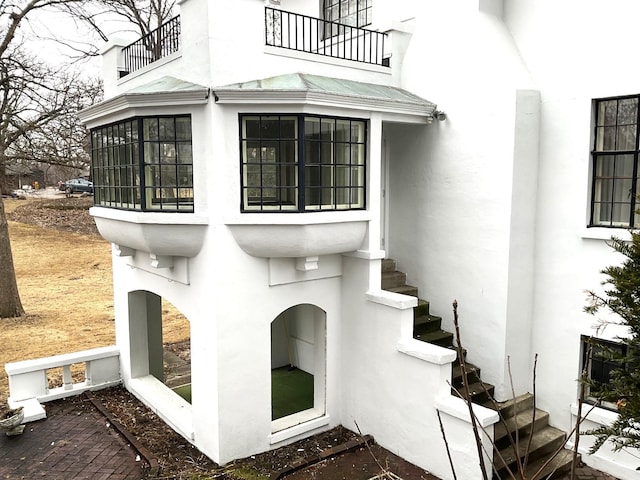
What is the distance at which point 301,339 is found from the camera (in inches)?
482

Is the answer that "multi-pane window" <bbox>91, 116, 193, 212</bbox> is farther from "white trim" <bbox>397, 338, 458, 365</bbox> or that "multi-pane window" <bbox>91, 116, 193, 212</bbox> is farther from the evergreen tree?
the evergreen tree

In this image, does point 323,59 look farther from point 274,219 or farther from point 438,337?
point 438,337

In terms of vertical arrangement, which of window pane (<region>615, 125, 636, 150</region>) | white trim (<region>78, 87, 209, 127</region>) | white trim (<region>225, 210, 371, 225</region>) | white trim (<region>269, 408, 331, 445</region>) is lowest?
white trim (<region>269, 408, 331, 445</region>)

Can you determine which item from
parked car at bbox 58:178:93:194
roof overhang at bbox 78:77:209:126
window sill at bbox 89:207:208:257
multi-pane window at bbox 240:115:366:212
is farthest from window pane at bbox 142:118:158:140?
parked car at bbox 58:178:93:194

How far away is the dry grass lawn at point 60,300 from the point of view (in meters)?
14.0

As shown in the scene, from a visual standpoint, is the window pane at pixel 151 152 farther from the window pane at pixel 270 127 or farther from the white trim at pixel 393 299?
the white trim at pixel 393 299

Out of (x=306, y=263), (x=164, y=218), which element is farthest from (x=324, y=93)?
(x=164, y=218)

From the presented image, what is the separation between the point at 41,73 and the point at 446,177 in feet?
44.6

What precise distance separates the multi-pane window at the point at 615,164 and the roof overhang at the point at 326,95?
2.70m

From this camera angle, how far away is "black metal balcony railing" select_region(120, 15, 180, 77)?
8.55 m

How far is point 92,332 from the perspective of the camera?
1514cm

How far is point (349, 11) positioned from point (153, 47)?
180 inches

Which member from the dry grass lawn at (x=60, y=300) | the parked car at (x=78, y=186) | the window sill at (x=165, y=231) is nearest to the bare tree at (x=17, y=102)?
the dry grass lawn at (x=60, y=300)

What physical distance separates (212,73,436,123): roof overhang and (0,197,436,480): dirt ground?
4.82 meters
